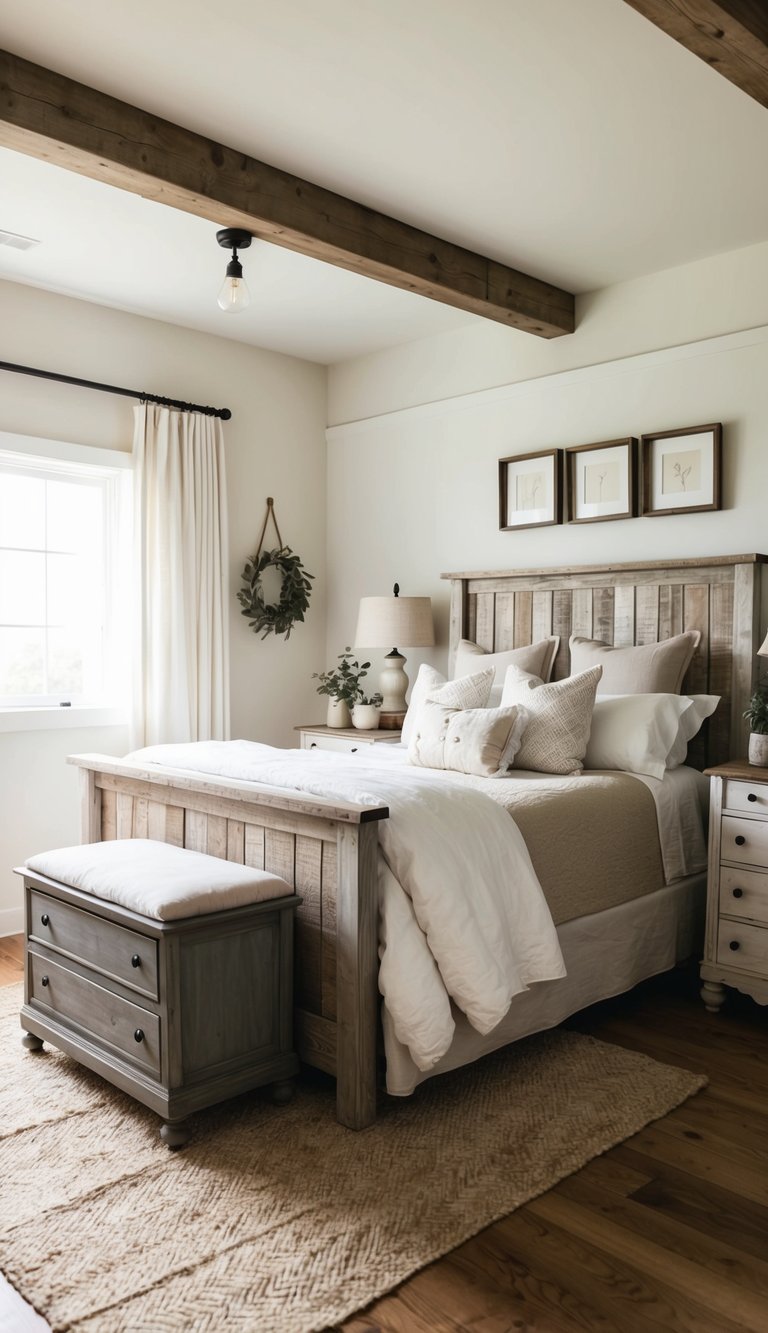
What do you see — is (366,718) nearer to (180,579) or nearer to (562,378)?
(180,579)

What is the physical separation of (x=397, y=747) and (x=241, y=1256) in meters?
2.46

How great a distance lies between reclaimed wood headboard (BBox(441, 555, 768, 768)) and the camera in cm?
363

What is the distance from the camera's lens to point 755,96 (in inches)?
91.3

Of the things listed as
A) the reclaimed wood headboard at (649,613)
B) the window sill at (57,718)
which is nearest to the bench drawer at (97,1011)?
the window sill at (57,718)

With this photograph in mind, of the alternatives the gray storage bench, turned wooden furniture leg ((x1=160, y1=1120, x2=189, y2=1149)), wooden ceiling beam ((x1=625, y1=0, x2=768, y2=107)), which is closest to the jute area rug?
turned wooden furniture leg ((x1=160, y1=1120, x2=189, y2=1149))

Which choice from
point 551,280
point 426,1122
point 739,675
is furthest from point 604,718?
point 551,280

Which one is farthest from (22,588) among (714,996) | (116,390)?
(714,996)

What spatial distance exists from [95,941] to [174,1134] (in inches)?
20.8

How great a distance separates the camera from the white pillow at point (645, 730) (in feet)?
11.2

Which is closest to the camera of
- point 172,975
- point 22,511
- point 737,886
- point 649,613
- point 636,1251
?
point 636,1251

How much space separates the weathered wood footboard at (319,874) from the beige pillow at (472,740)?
855mm

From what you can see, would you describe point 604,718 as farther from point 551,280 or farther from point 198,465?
point 198,465

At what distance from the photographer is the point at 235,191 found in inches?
117

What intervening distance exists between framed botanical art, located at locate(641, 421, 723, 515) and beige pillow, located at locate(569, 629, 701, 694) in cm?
52
